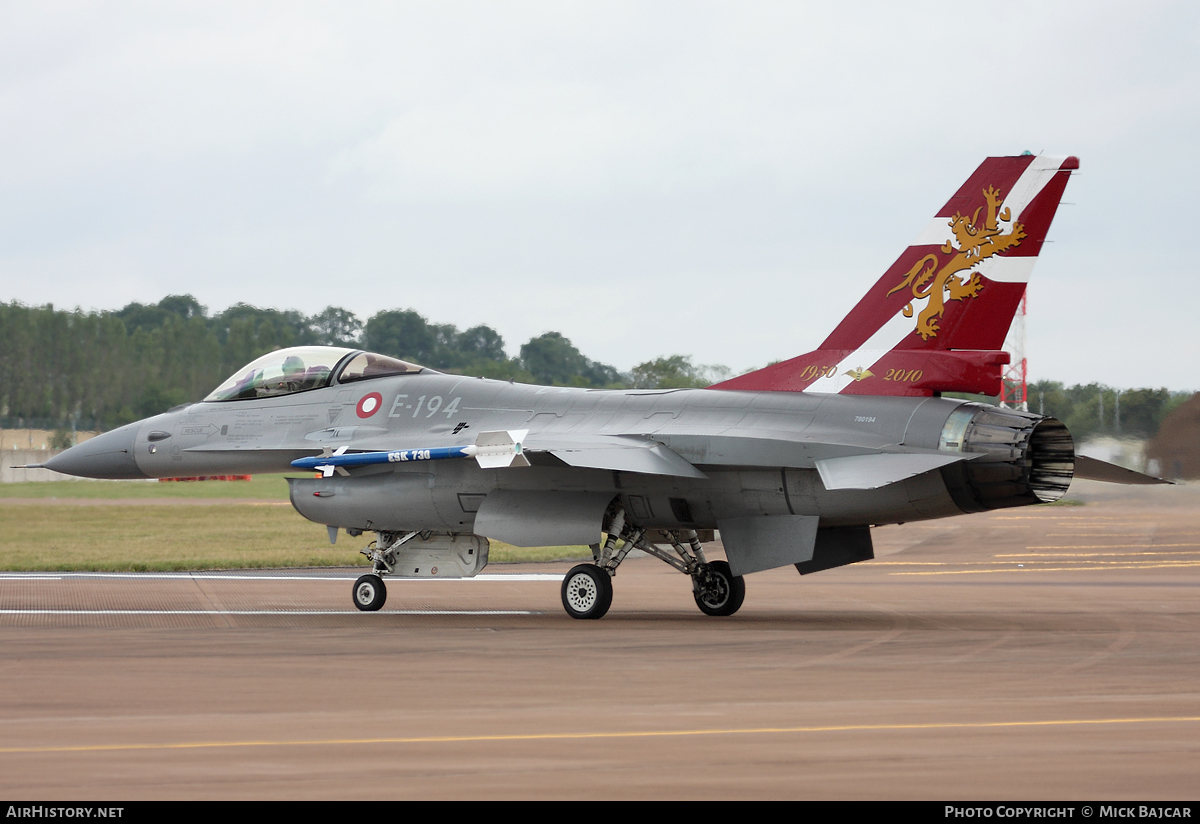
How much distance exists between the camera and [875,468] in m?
13.0

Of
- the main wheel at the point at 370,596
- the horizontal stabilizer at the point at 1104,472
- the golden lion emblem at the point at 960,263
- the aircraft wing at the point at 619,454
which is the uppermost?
the golden lion emblem at the point at 960,263

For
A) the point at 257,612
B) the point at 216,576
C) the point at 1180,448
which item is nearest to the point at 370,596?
the point at 257,612

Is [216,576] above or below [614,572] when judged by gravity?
below

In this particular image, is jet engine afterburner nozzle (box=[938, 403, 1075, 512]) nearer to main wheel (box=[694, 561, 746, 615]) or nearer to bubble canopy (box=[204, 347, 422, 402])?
main wheel (box=[694, 561, 746, 615])

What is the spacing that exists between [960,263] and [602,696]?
700 cm

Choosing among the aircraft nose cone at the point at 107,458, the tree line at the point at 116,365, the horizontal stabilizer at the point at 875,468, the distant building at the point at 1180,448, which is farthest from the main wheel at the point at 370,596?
the tree line at the point at 116,365

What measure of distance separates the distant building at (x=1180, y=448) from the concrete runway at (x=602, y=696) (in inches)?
67.7

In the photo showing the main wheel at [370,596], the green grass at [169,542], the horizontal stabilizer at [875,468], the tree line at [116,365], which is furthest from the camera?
the tree line at [116,365]

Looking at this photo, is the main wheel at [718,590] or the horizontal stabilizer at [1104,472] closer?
the horizontal stabilizer at [1104,472]

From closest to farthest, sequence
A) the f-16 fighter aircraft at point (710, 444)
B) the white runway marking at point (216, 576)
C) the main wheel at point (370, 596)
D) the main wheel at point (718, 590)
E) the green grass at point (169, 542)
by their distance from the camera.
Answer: the f-16 fighter aircraft at point (710, 444)
the main wheel at point (718, 590)
the main wheel at point (370, 596)
the white runway marking at point (216, 576)
the green grass at point (169, 542)

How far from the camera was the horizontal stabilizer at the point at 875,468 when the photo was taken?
1269 centimetres

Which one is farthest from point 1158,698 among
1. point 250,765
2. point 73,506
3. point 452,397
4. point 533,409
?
point 73,506

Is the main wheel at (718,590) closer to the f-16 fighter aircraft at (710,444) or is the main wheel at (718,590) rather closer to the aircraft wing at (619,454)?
the f-16 fighter aircraft at (710,444)

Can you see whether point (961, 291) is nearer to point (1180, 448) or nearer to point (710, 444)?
point (710, 444)
